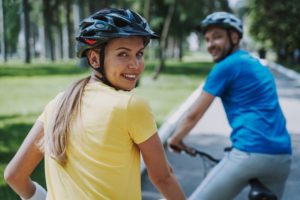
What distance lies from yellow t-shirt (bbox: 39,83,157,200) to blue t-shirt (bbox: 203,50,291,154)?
4.63 ft

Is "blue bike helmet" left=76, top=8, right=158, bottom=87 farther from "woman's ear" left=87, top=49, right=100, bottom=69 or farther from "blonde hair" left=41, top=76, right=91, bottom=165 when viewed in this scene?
"blonde hair" left=41, top=76, right=91, bottom=165

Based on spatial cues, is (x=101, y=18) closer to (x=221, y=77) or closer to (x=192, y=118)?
(x=221, y=77)

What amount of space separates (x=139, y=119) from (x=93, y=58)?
1.35 feet

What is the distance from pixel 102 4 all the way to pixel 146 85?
3.66m

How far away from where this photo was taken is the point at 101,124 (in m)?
2.15

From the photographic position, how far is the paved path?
21.0 ft

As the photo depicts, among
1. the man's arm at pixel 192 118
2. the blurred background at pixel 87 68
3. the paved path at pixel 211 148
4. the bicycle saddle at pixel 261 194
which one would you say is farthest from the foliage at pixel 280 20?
the bicycle saddle at pixel 261 194

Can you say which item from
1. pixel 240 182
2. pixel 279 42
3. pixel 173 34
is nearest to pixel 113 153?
pixel 240 182

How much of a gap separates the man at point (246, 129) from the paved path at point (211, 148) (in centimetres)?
255

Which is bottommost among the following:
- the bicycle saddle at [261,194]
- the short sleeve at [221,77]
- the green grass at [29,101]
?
the green grass at [29,101]

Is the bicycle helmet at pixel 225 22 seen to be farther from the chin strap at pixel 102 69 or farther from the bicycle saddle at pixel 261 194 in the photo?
the chin strap at pixel 102 69

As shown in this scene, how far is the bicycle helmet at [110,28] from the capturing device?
2.31 m

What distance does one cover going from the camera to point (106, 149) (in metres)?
2.14

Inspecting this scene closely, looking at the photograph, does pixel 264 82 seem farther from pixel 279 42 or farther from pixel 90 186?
pixel 279 42
